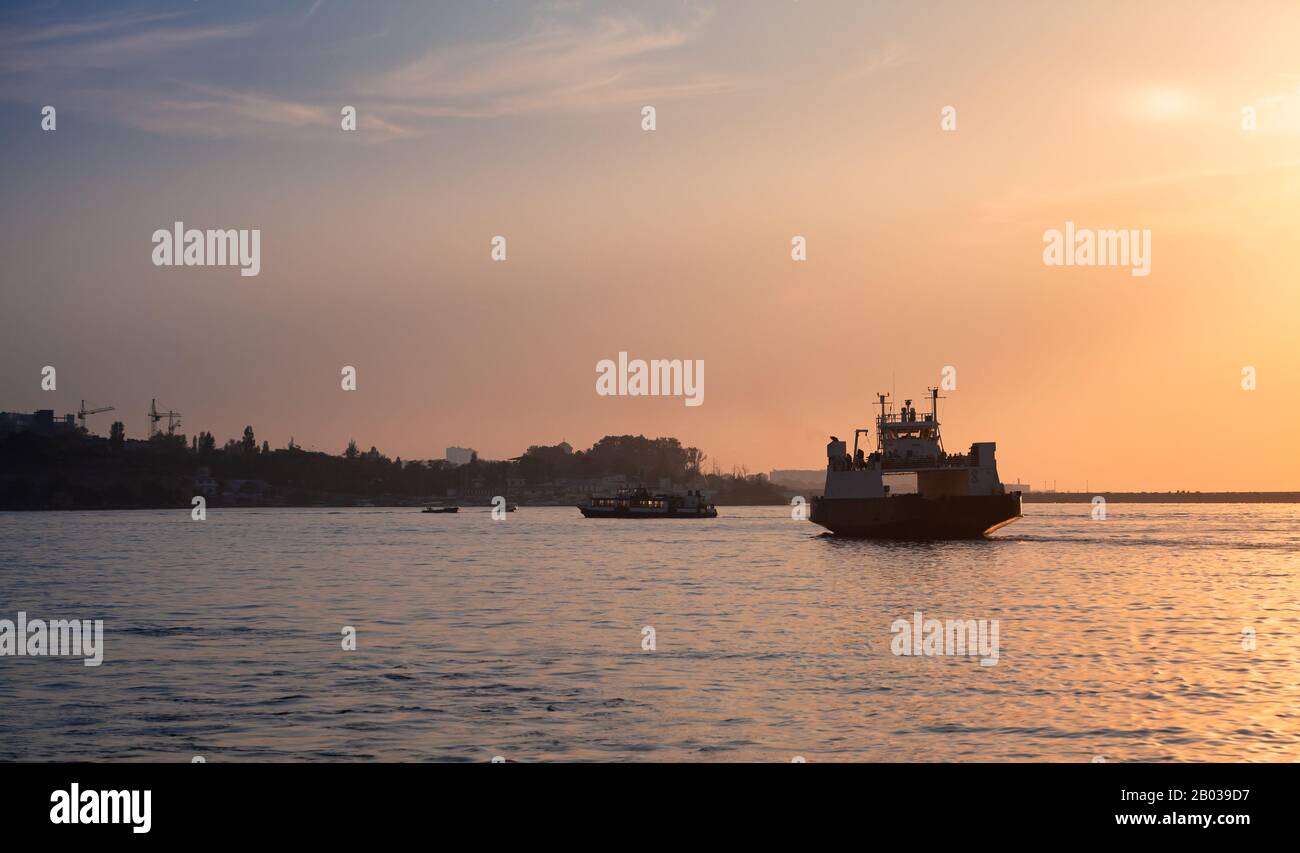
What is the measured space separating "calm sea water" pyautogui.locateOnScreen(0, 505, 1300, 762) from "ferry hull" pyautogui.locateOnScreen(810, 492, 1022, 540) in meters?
30.6

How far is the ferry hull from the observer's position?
10375 cm

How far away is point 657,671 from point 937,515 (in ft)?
254

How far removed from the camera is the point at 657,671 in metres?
30.3

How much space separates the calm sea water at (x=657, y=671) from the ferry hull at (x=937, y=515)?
1204 inches

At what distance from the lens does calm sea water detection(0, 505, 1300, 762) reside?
21250mm

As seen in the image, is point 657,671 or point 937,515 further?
point 937,515

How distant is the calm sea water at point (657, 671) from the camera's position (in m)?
21.2

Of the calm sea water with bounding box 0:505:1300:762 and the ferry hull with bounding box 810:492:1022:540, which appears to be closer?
the calm sea water with bounding box 0:505:1300:762

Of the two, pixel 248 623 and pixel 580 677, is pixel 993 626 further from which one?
pixel 248 623
